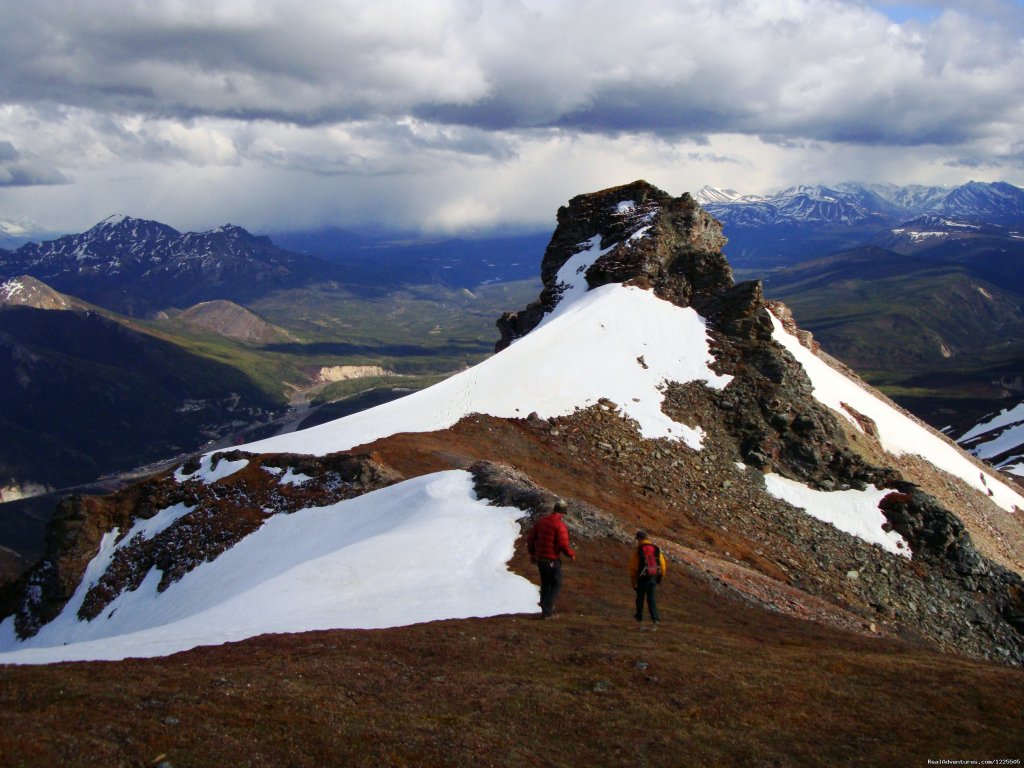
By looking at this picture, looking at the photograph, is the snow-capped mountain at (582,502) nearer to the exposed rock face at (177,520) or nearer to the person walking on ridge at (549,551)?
the exposed rock face at (177,520)

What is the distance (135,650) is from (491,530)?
1414cm

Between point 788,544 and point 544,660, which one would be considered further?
point 788,544

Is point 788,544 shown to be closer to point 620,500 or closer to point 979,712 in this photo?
point 620,500

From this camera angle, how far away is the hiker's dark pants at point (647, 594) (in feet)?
77.7

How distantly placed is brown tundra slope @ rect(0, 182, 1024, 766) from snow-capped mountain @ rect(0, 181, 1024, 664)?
0.27m

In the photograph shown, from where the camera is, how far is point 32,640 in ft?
148

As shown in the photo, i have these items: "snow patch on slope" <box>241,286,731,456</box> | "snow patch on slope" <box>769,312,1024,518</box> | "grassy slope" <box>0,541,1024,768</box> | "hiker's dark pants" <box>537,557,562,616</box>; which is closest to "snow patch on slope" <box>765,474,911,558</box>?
"snow patch on slope" <box>241,286,731,456</box>

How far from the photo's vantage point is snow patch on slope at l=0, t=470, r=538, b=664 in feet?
78.8

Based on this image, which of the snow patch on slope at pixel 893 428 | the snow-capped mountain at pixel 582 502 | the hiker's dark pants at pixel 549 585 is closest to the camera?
the hiker's dark pants at pixel 549 585

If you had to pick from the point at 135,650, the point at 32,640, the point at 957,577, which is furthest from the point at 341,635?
the point at 957,577

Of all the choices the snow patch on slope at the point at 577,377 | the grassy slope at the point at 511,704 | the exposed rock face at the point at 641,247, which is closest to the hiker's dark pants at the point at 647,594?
the grassy slope at the point at 511,704

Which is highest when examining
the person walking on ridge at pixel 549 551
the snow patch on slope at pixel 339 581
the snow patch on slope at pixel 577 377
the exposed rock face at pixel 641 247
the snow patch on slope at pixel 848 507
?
the exposed rock face at pixel 641 247

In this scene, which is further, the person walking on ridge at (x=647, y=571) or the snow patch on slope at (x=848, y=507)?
the snow patch on slope at (x=848, y=507)

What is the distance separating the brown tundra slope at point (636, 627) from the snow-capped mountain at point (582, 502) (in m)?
0.27
